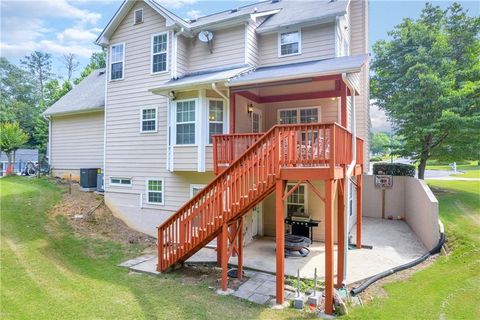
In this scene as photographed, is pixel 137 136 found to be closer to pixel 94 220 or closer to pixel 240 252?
pixel 94 220

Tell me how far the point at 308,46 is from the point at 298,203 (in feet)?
19.2

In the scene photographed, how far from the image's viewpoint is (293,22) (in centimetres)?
1039

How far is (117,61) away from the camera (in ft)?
40.0

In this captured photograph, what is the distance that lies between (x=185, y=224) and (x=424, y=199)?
8.36 metres

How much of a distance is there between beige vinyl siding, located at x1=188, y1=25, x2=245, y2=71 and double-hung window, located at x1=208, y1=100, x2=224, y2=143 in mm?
1902

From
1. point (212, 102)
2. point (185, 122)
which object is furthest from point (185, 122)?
point (212, 102)

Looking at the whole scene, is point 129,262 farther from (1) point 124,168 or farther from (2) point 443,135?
(2) point 443,135

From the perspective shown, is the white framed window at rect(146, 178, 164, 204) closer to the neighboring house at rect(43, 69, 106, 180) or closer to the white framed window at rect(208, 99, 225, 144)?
the white framed window at rect(208, 99, 225, 144)

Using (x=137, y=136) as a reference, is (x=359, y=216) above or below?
below

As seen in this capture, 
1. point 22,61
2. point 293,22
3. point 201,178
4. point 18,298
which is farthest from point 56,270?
point 22,61

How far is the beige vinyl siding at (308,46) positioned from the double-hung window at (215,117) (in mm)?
2890

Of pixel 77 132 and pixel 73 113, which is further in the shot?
pixel 77 132

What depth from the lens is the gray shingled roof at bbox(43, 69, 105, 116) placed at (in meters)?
14.7

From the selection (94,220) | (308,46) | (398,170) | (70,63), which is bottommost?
(94,220)
